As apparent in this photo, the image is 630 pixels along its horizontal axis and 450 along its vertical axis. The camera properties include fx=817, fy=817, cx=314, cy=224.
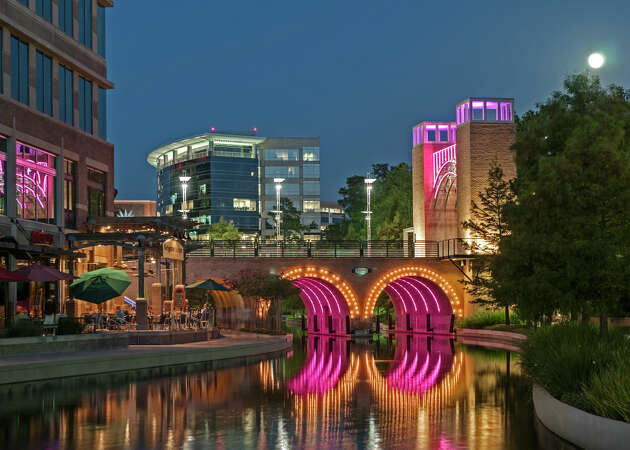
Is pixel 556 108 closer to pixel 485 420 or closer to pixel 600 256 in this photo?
pixel 600 256

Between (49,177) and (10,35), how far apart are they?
6.44 metres

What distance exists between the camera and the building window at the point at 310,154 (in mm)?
143000

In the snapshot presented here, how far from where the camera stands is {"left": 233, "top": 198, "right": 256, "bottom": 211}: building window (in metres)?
138

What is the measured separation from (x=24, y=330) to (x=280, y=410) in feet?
40.9

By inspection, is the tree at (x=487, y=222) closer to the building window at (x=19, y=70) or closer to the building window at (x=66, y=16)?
the building window at (x=66, y=16)

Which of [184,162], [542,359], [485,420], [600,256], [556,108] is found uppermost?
[184,162]

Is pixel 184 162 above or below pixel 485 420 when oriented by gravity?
above

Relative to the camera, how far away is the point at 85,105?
40.5 metres

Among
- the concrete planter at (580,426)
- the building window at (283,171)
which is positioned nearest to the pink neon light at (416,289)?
the concrete planter at (580,426)

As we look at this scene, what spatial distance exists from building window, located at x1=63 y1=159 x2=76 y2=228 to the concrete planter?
27.8 metres

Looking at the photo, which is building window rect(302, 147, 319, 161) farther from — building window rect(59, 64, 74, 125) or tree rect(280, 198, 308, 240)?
building window rect(59, 64, 74, 125)

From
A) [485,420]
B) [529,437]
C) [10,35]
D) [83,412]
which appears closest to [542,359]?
[485,420]

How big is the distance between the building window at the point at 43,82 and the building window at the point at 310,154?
107m

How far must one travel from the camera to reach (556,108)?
91.2 feet
